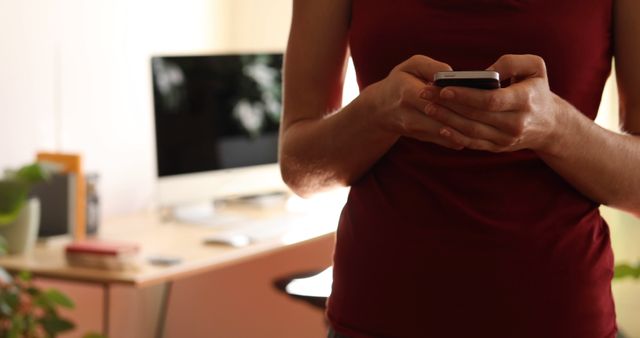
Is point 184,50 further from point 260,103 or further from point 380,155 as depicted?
point 380,155

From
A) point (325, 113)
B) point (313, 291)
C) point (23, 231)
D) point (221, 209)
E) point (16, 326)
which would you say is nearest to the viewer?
point (16, 326)

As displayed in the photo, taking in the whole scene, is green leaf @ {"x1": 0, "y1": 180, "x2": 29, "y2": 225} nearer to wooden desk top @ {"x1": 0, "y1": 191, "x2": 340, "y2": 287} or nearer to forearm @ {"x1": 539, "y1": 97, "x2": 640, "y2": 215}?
forearm @ {"x1": 539, "y1": 97, "x2": 640, "y2": 215}

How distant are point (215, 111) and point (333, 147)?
2.17m

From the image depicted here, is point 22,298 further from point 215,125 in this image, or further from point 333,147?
point 215,125

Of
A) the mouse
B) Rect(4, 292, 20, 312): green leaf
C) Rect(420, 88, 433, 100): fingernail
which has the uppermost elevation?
Rect(420, 88, 433, 100): fingernail

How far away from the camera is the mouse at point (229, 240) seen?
108 inches

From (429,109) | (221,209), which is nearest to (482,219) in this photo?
(429,109)

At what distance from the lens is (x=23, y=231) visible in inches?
99.7

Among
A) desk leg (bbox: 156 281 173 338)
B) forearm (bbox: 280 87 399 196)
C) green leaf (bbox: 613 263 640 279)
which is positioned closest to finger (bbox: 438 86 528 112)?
forearm (bbox: 280 87 399 196)

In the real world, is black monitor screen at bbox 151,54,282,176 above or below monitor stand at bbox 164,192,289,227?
above

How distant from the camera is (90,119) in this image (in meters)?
3.20

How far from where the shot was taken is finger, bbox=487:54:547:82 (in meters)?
0.94

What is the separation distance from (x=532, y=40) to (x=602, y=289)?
0.86 feet

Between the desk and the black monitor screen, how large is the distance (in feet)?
0.63
